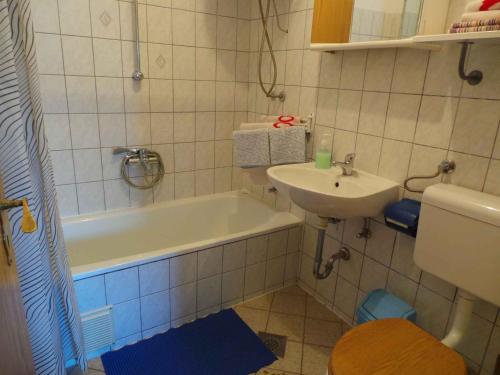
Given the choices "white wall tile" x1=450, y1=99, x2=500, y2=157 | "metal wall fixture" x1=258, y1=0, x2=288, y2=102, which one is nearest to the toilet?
"white wall tile" x1=450, y1=99, x2=500, y2=157

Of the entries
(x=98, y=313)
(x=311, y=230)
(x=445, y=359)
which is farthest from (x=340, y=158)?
(x=98, y=313)

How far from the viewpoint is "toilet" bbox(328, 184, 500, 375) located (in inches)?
45.5

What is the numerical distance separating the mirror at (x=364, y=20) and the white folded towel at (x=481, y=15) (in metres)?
0.35

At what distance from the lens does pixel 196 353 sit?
1775mm

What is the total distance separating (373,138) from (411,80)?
316 mm

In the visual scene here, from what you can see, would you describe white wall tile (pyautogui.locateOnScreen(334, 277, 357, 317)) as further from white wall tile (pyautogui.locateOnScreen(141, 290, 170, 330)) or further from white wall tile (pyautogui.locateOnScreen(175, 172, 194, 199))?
white wall tile (pyautogui.locateOnScreen(175, 172, 194, 199))

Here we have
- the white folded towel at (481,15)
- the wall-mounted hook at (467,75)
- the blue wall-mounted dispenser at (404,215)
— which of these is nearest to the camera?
the white folded towel at (481,15)

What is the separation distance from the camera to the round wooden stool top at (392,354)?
1.14 meters

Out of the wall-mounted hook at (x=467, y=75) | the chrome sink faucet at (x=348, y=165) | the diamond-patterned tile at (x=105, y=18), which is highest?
the diamond-patterned tile at (x=105, y=18)

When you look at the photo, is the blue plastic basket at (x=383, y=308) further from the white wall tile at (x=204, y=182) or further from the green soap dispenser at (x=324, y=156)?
the white wall tile at (x=204, y=182)

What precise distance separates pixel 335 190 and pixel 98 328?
1.34 m

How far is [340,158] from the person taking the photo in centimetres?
193

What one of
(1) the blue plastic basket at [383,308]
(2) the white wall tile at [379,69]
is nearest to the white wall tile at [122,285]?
(1) the blue plastic basket at [383,308]

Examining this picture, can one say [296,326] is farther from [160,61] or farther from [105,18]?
[105,18]
